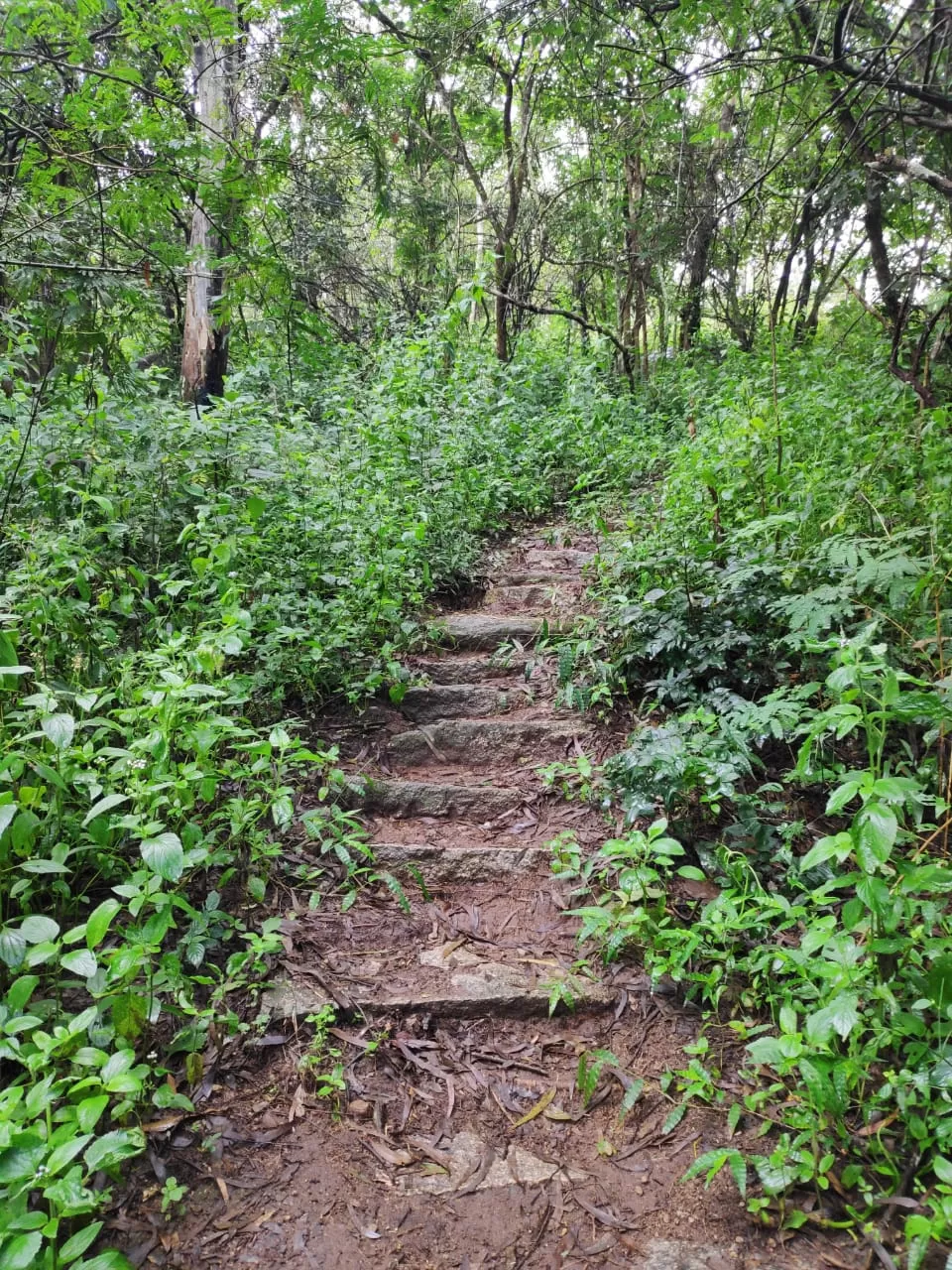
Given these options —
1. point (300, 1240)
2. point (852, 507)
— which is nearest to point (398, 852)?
point (300, 1240)

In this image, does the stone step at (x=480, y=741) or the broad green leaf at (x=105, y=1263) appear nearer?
the broad green leaf at (x=105, y=1263)

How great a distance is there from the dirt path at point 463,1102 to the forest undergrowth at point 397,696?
0.14 m

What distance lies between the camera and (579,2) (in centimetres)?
435

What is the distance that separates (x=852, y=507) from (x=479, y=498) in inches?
124

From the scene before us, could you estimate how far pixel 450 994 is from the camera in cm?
258

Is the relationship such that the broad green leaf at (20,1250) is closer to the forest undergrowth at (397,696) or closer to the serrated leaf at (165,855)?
the forest undergrowth at (397,696)

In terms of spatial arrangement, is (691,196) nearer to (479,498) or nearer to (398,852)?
(479,498)

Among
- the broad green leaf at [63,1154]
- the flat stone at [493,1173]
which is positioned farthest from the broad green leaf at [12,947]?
the flat stone at [493,1173]

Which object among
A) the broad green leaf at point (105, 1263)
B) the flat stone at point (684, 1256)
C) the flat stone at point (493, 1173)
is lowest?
the flat stone at point (493, 1173)

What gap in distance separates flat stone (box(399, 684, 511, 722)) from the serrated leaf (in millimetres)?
2100

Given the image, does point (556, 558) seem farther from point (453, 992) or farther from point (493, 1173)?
point (493, 1173)

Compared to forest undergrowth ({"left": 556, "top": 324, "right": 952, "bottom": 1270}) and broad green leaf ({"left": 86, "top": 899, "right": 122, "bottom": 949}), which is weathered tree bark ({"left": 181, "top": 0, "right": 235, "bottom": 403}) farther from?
broad green leaf ({"left": 86, "top": 899, "right": 122, "bottom": 949})

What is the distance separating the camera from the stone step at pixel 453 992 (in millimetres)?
2498

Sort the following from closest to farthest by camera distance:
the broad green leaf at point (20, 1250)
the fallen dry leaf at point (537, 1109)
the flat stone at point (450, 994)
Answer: the broad green leaf at point (20, 1250) < the fallen dry leaf at point (537, 1109) < the flat stone at point (450, 994)
